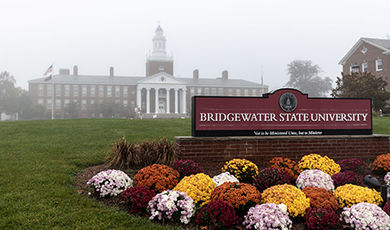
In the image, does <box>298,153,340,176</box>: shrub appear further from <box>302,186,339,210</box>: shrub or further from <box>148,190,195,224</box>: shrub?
<box>148,190,195,224</box>: shrub

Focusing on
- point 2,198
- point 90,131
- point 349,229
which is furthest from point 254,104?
point 90,131

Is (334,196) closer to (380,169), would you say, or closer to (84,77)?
(380,169)

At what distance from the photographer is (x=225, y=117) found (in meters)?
7.24

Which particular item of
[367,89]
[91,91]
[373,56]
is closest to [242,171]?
[367,89]

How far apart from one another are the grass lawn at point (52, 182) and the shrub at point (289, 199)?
173 cm

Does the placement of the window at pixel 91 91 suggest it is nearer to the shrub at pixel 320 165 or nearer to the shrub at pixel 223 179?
the shrub at pixel 320 165

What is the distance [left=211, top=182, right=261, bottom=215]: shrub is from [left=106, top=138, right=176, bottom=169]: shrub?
8.15 ft

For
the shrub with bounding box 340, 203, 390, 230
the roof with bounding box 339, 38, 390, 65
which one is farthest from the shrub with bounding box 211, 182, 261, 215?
the roof with bounding box 339, 38, 390, 65

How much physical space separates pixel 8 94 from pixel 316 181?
6622 centimetres

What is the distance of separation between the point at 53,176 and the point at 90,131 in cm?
612

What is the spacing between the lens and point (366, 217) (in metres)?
3.91

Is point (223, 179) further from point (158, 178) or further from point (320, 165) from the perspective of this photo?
point (320, 165)

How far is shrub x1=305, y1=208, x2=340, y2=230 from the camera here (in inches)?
152

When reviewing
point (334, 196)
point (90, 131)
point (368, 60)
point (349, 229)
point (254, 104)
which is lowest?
point (349, 229)
